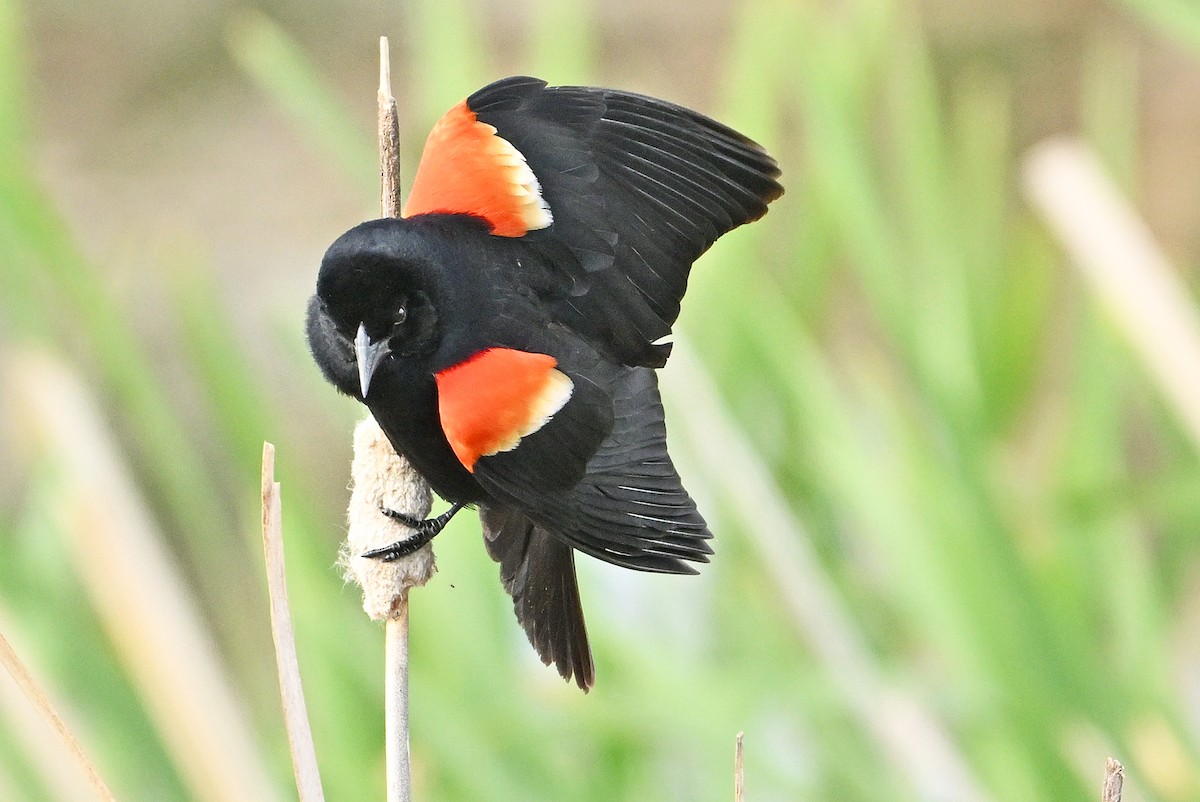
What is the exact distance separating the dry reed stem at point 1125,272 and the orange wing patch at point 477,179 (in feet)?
2.23

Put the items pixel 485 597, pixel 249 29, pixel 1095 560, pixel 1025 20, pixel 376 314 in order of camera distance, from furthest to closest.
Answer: pixel 1025 20 → pixel 249 29 → pixel 1095 560 → pixel 485 597 → pixel 376 314

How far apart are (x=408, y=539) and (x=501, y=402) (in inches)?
3.5

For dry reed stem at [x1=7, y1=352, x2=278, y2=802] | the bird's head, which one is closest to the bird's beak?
the bird's head

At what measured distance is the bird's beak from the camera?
690 millimetres

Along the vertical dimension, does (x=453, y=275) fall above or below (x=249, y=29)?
below

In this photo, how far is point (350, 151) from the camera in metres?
1.27

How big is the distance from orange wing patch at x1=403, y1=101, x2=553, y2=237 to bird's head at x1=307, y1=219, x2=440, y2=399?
0.06 meters

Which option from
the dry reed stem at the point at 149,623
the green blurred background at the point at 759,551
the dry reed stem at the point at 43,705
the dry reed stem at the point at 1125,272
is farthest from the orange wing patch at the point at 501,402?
the dry reed stem at the point at 1125,272

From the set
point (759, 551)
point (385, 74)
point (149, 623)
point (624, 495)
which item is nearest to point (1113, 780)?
point (624, 495)

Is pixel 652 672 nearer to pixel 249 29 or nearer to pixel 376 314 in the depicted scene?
pixel 376 314

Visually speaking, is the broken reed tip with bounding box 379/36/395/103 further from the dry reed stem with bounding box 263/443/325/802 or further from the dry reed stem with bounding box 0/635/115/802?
the dry reed stem with bounding box 0/635/115/802

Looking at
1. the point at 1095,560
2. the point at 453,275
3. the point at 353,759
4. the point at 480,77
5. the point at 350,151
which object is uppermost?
the point at 480,77

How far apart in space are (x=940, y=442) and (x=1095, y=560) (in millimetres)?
371

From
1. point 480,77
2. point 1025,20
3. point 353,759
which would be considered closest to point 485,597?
point 353,759
